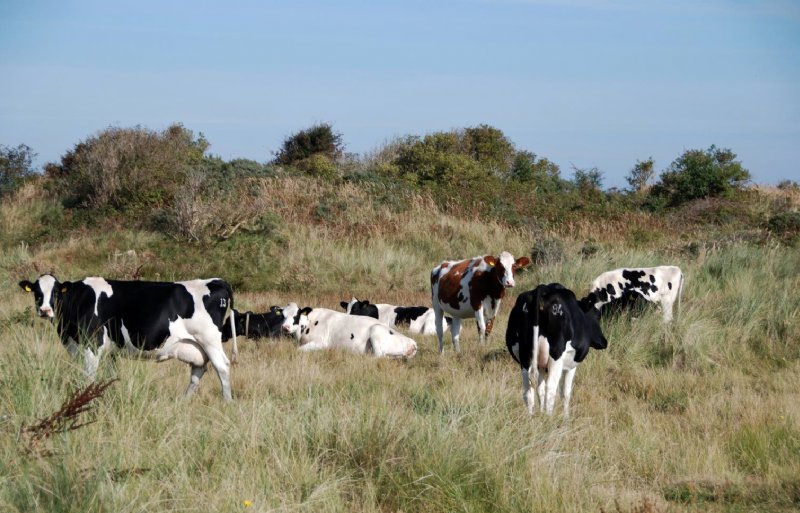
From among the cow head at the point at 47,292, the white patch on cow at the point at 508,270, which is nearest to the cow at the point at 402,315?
the white patch on cow at the point at 508,270

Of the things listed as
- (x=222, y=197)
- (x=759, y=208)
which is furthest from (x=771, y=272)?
(x=759, y=208)

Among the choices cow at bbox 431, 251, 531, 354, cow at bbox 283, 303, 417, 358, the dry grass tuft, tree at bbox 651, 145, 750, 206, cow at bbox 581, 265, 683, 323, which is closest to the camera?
the dry grass tuft

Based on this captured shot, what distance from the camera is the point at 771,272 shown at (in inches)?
674

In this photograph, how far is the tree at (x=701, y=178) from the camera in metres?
39.1

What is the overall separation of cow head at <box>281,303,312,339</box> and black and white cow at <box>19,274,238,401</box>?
450cm

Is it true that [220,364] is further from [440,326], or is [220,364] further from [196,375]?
[440,326]

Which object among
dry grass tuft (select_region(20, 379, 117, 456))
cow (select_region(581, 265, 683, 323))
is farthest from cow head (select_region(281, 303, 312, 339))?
dry grass tuft (select_region(20, 379, 117, 456))

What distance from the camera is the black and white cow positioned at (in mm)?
10055

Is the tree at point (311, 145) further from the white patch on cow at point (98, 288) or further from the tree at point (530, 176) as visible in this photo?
the white patch on cow at point (98, 288)

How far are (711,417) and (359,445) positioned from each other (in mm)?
4170

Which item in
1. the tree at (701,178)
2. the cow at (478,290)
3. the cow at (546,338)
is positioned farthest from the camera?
the tree at (701,178)

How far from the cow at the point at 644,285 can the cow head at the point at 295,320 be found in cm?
453

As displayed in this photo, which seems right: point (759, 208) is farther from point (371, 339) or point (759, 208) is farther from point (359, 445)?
point (359, 445)

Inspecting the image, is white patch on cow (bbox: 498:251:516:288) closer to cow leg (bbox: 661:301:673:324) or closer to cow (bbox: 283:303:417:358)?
cow (bbox: 283:303:417:358)
